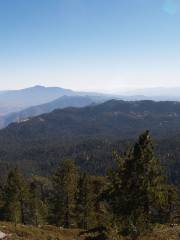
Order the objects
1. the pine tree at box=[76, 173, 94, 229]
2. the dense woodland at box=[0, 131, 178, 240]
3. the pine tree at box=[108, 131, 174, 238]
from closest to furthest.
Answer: the dense woodland at box=[0, 131, 178, 240] < the pine tree at box=[108, 131, 174, 238] < the pine tree at box=[76, 173, 94, 229]

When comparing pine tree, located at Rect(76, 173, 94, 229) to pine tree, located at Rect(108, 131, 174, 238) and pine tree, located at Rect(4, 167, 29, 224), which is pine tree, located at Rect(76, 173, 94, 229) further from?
pine tree, located at Rect(108, 131, 174, 238)

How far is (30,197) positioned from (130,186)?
1584 inches

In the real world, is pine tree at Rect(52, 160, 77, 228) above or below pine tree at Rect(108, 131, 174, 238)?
below

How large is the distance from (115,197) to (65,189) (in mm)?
25300

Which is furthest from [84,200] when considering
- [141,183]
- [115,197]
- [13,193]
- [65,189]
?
[141,183]

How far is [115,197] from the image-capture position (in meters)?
39.5

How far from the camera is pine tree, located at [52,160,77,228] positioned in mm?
63250

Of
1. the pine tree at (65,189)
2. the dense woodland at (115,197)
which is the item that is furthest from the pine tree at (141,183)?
the pine tree at (65,189)

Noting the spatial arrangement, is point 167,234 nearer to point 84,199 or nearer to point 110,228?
point 110,228

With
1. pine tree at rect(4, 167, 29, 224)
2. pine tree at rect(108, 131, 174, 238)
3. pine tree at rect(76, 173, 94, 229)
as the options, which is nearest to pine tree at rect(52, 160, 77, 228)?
pine tree at rect(76, 173, 94, 229)

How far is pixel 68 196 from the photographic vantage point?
6469 cm

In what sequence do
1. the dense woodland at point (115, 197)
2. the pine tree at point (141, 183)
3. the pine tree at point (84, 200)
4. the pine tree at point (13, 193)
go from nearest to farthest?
1. the dense woodland at point (115, 197)
2. the pine tree at point (141, 183)
3. the pine tree at point (13, 193)
4. the pine tree at point (84, 200)

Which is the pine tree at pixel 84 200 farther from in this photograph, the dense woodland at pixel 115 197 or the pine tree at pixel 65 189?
the pine tree at pixel 65 189

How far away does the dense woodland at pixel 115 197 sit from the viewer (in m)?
29.3
